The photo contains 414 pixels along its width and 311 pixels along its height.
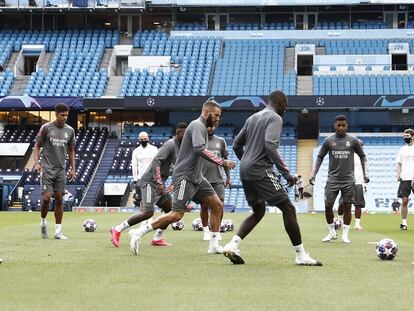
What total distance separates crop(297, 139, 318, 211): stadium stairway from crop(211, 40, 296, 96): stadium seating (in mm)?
3267

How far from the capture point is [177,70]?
5825 centimetres

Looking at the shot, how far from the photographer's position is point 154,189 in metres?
15.1

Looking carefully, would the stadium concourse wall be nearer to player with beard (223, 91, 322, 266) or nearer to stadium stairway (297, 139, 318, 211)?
stadium stairway (297, 139, 318, 211)

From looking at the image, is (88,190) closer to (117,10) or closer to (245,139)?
(117,10)

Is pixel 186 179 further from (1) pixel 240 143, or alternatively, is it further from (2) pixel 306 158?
(2) pixel 306 158

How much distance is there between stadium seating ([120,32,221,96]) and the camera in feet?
183

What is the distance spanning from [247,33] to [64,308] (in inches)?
2199

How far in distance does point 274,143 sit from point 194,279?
2394 mm

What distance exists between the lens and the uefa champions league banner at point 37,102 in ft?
176

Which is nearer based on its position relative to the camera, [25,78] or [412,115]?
[412,115]

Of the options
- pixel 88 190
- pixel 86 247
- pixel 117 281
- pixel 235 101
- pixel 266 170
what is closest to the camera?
pixel 117 281

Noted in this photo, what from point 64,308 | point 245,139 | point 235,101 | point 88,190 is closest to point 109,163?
point 88,190

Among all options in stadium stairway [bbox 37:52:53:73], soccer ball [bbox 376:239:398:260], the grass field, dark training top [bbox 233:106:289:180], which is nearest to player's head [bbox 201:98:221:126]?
dark training top [bbox 233:106:289:180]

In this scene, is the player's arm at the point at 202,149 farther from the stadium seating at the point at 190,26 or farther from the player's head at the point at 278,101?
the stadium seating at the point at 190,26
